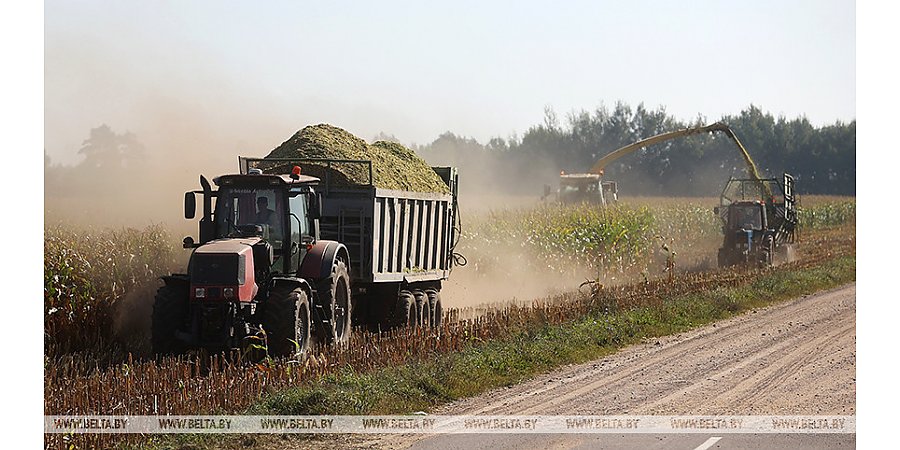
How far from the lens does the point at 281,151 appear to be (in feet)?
46.0

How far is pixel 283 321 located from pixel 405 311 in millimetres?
3276

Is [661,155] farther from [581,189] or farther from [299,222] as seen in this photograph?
[299,222]

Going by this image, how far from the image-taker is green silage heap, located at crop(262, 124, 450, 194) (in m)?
13.5

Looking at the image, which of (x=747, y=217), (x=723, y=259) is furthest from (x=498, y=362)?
(x=747, y=217)

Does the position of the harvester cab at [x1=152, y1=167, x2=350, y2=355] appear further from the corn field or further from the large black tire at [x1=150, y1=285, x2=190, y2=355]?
the corn field

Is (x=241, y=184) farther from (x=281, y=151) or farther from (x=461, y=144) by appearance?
(x=461, y=144)

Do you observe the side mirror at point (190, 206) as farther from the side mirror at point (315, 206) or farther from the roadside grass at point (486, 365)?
the roadside grass at point (486, 365)

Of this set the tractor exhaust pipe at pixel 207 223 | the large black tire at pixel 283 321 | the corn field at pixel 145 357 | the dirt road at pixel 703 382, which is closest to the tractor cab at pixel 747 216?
the corn field at pixel 145 357

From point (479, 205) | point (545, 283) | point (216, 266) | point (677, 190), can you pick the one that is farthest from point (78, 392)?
point (677, 190)

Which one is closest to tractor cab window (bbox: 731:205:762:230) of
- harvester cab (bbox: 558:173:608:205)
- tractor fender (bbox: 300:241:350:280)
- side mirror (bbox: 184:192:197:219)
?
harvester cab (bbox: 558:173:608:205)

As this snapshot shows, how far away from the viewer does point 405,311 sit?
14.1m

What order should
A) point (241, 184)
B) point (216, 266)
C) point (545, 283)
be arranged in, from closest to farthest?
point (216, 266) → point (241, 184) → point (545, 283)

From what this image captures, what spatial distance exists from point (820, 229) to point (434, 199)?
33301 millimetres

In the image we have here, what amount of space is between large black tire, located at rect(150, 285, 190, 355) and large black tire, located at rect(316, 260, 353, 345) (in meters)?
1.65
